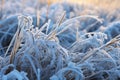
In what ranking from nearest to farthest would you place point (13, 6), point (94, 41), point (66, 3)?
1. point (94, 41)
2. point (13, 6)
3. point (66, 3)

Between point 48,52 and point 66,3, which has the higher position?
point 48,52

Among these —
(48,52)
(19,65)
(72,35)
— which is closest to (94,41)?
(48,52)

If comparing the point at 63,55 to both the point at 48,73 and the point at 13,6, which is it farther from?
the point at 13,6

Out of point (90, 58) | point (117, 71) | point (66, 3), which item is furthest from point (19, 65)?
point (66, 3)

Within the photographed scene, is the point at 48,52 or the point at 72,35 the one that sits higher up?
the point at 48,52

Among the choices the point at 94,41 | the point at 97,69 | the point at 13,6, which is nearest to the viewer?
the point at 97,69

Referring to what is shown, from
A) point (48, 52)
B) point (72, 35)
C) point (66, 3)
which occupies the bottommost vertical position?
point (66, 3)

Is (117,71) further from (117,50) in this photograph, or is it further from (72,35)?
(72,35)

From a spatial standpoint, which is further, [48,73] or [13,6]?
[13,6]

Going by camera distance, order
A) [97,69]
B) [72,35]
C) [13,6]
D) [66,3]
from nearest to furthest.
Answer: [97,69], [72,35], [13,6], [66,3]
